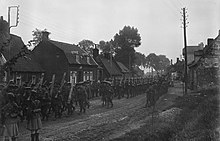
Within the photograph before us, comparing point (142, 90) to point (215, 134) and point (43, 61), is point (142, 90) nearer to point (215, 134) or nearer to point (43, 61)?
point (43, 61)

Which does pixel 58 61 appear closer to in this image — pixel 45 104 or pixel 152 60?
pixel 45 104

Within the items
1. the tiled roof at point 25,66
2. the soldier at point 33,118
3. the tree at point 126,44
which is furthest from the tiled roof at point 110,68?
the soldier at point 33,118

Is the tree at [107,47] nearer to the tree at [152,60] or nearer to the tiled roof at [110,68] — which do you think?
the tiled roof at [110,68]

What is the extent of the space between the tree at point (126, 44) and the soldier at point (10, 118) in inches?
2042

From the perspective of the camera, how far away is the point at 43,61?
112ft

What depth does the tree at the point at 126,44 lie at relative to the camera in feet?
197

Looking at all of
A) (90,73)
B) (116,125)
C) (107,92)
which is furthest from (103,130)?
(90,73)

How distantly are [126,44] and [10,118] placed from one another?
53233mm

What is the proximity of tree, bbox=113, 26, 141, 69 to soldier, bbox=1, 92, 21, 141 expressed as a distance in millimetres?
51875

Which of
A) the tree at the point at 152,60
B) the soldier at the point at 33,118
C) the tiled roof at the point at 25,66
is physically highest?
the tree at the point at 152,60

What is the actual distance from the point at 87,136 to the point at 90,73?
92.0ft

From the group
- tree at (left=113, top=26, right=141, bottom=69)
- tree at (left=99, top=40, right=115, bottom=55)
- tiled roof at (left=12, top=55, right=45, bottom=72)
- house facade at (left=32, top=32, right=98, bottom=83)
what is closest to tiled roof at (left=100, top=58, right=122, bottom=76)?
house facade at (left=32, top=32, right=98, bottom=83)

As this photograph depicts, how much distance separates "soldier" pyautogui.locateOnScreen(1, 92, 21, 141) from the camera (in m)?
7.63

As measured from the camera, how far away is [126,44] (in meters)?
60.2
